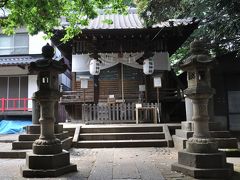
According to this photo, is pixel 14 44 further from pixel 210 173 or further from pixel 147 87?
pixel 210 173

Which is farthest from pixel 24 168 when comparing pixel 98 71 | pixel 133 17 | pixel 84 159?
pixel 133 17

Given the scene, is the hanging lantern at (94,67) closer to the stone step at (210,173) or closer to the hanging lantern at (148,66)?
the hanging lantern at (148,66)

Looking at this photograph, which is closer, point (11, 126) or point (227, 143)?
point (227, 143)

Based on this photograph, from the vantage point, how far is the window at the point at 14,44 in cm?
2053

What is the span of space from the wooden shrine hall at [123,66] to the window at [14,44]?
21.6 ft

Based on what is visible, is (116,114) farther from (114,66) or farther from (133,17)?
(133,17)

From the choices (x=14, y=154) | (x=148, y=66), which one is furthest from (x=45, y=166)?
(x=148, y=66)

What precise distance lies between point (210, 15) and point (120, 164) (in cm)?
946

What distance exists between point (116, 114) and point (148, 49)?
416 centimetres

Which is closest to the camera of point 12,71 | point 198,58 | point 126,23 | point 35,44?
point 198,58

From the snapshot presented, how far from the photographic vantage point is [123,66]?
593 inches

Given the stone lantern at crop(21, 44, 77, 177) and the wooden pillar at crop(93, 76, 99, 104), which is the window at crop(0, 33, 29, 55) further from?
the stone lantern at crop(21, 44, 77, 177)

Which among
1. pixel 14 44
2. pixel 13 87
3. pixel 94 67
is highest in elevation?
pixel 14 44

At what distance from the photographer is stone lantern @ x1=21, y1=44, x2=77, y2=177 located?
236 inches
